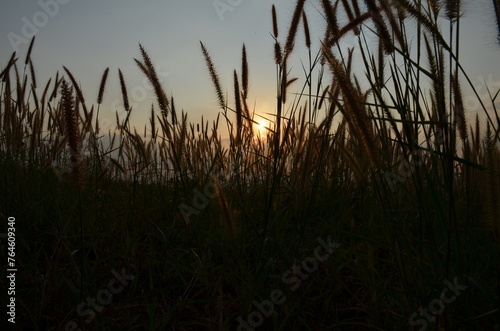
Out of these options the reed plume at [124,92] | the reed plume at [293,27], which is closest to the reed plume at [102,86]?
the reed plume at [124,92]

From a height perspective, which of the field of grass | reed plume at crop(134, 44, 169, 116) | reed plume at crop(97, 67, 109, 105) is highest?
reed plume at crop(97, 67, 109, 105)

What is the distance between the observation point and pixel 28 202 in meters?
1.94

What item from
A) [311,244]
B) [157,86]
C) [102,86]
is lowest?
[311,244]

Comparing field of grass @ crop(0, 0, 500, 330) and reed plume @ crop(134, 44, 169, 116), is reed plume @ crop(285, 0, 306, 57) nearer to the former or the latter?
field of grass @ crop(0, 0, 500, 330)

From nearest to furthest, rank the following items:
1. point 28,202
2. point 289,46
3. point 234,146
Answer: point 289,46, point 28,202, point 234,146

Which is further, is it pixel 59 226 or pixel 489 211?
pixel 59 226

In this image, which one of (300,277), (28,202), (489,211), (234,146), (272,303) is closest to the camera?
(489,211)

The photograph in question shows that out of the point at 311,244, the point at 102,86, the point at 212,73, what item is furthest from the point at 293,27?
the point at 102,86

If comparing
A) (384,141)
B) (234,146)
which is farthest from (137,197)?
(384,141)

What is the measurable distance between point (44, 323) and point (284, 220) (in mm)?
952

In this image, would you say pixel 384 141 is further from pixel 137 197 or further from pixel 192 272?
pixel 137 197

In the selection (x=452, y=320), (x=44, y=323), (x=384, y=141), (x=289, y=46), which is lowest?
(x=44, y=323)

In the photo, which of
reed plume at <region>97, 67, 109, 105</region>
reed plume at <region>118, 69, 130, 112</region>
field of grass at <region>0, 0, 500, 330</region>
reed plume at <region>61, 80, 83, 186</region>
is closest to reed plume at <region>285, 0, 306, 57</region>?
field of grass at <region>0, 0, 500, 330</region>

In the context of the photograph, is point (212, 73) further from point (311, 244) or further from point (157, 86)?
point (311, 244)
